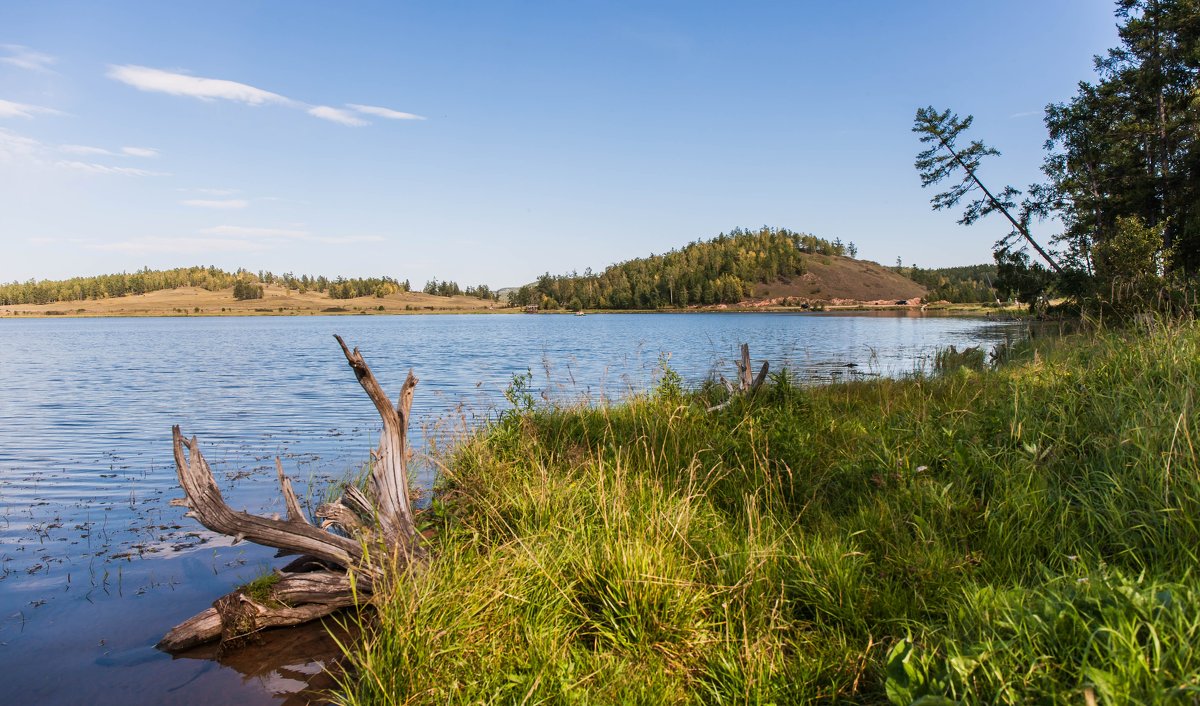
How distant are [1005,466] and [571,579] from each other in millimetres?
3520

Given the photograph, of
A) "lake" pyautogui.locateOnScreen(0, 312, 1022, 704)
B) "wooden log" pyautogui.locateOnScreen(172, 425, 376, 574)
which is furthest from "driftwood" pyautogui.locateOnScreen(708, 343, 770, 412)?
"wooden log" pyautogui.locateOnScreen(172, 425, 376, 574)

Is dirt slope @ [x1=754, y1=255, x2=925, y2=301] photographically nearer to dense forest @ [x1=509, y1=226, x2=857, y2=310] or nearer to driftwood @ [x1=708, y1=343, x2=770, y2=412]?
dense forest @ [x1=509, y1=226, x2=857, y2=310]

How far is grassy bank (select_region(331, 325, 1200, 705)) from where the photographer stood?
2.86 metres

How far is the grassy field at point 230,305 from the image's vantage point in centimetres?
15188

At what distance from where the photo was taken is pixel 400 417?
19.9ft

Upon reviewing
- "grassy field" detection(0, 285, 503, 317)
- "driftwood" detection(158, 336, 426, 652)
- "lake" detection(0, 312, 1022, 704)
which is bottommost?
"lake" detection(0, 312, 1022, 704)

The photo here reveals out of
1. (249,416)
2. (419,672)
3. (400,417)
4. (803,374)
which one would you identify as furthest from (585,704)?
(803,374)

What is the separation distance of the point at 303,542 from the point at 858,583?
426cm

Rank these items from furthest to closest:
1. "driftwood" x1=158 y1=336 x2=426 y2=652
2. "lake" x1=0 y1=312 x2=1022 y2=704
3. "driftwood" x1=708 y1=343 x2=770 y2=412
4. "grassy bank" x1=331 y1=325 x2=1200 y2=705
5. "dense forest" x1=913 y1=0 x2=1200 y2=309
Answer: "dense forest" x1=913 y1=0 x2=1200 y2=309
"driftwood" x1=708 y1=343 x2=770 y2=412
"driftwood" x1=158 y1=336 x2=426 y2=652
"lake" x1=0 y1=312 x2=1022 y2=704
"grassy bank" x1=331 y1=325 x2=1200 y2=705

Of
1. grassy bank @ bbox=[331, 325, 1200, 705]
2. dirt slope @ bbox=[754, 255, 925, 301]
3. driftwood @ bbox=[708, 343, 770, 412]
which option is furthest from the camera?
dirt slope @ bbox=[754, 255, 925, 301]

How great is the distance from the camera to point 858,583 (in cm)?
405

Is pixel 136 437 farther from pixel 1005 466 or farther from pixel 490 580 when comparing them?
pixel 1005 466

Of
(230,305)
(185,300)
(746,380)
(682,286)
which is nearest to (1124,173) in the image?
(746,380)

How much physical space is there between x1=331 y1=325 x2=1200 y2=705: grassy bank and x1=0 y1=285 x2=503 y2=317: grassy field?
16284cm
